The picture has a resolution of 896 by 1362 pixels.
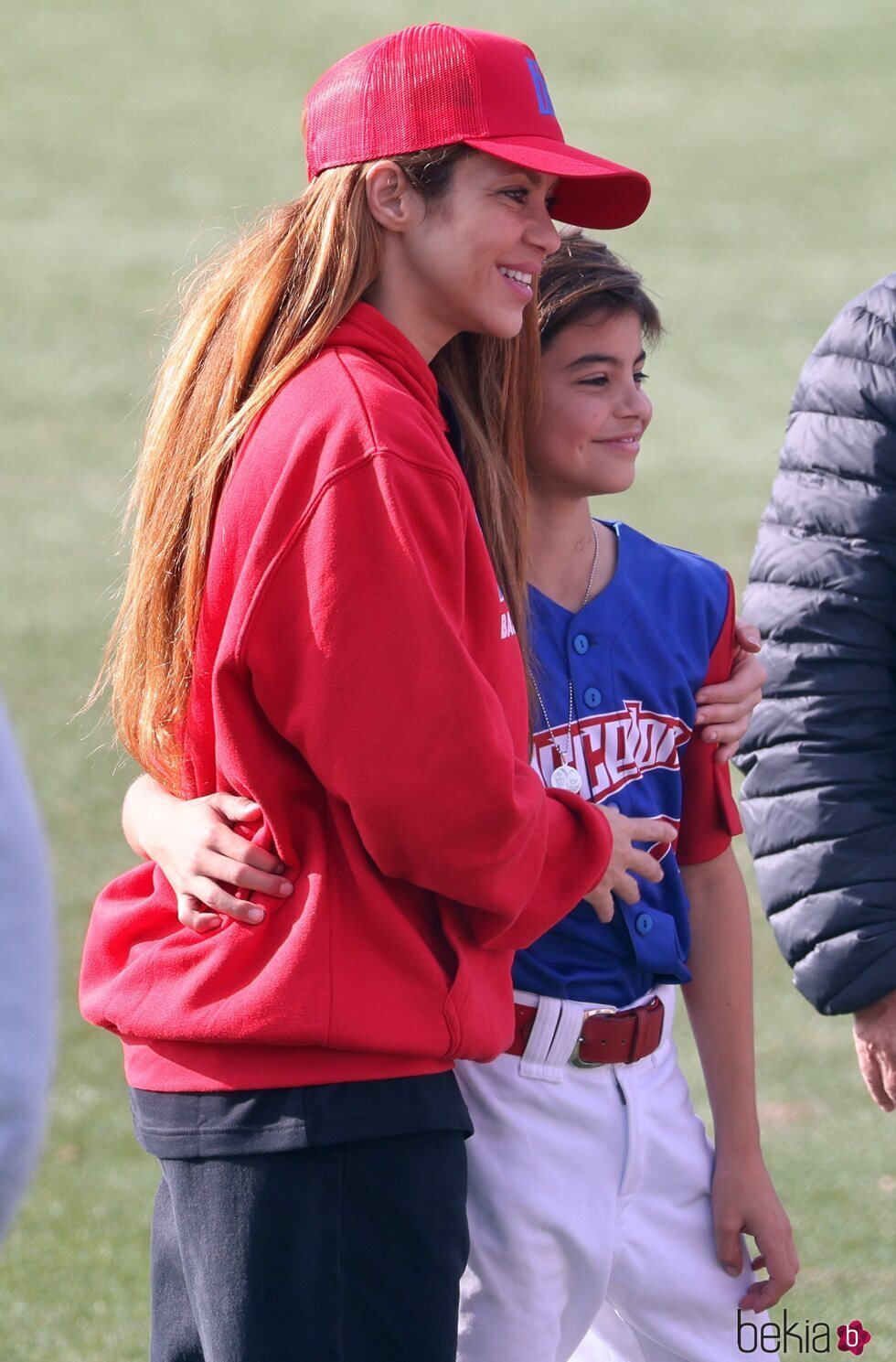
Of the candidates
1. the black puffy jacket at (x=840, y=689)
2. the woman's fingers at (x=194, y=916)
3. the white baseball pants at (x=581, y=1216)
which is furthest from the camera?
the black puffy jacket at (x=840, y=689)

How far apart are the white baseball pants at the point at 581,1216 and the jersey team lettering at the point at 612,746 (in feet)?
0.78

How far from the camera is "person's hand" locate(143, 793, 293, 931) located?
158 centimetres

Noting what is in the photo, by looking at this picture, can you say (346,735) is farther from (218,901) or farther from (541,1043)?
(541,1043)

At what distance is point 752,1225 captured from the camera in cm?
192

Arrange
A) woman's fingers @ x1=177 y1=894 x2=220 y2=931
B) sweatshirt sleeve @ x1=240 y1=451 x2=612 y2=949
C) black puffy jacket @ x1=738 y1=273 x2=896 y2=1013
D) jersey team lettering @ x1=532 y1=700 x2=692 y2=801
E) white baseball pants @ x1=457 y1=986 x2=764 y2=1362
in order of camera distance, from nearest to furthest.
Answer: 1. sweatshirt sleeve @ x1=240 y1=451 x2=612 y2=949
2. woman's fingers @ x1=177 y1=894 x2=220 y2=931
3. white baseball pants @ x1=457 y1=986 x2=764 y2=1362
4. jersey team lettering @ x1=532 y1=700 x2=692 y2=801
5. black puffy jacket @ x1=738 y1=273 x2=896 y2=1013

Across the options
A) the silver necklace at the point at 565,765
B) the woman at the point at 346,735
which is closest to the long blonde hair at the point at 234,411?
the woman at the point at 346,735

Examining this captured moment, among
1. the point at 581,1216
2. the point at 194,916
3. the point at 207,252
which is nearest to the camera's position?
the point at 194,916

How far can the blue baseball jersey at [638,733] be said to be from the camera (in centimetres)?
187

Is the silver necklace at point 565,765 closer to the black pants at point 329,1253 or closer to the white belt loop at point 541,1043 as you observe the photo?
the white belt loop at point 541,1043

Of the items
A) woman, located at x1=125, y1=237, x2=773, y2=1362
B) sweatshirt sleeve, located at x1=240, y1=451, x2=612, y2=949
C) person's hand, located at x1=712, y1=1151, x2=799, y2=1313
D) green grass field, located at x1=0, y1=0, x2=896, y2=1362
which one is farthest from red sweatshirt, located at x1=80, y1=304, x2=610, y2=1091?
green grass field, located at x1=0, y1=0, x2=896, y2=1362

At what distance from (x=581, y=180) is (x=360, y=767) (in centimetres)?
70

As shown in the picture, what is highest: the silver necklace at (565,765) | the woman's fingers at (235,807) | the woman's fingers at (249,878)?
the silver necklace at (565,765)

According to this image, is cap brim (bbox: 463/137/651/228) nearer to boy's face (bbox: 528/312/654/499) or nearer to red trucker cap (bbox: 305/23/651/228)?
red trucker cap (bbox: 305/23/651/228)

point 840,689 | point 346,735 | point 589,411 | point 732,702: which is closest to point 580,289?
point 589,411
